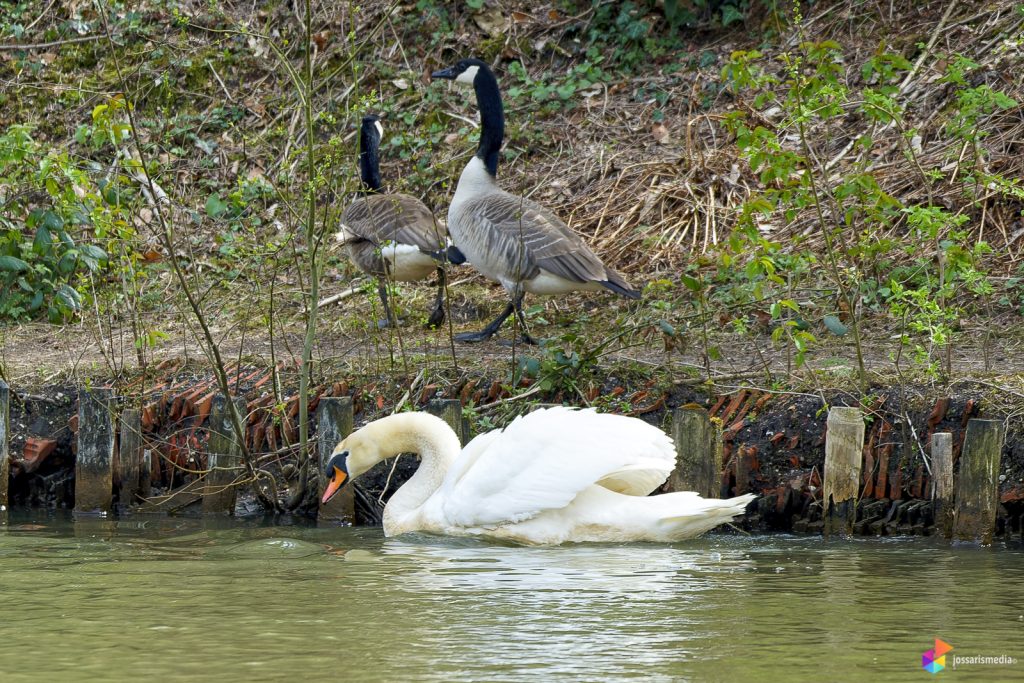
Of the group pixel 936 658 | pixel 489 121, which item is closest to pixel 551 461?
pixel 936 658

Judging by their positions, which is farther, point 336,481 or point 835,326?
point 835,326

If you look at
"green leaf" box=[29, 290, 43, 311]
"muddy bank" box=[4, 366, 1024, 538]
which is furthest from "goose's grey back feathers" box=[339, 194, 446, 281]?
"green leaf" box=[29, 290, 43, 311]

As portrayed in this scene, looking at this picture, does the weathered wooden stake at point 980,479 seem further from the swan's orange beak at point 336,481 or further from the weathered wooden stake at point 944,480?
the swan's orange beak at point 336,481

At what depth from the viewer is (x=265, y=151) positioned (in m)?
15.2

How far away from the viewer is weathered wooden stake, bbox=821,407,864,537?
750 centimetres

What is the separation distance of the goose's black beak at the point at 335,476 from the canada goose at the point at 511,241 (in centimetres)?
202

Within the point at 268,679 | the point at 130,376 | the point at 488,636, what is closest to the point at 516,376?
the point at 130,376

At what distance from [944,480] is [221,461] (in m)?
4.27

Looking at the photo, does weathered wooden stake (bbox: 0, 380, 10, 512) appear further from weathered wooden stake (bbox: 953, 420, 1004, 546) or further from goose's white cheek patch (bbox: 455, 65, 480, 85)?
weathered wooden stake (bbox: 953, 420, 1004, 546)

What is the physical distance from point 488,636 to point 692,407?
10.3 ft

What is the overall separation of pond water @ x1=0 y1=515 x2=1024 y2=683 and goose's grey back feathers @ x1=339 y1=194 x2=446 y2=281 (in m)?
3.32

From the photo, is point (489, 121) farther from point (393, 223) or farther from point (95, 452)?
point (95, 452)

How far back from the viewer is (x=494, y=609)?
→ 18.7 feet

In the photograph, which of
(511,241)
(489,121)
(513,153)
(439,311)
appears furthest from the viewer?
(513,153)
